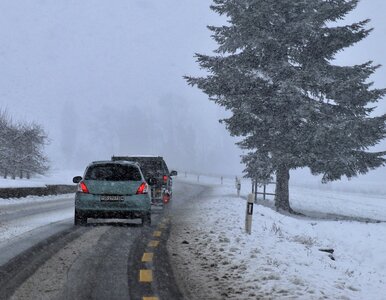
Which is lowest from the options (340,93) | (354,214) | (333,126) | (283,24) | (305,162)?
(354,214)

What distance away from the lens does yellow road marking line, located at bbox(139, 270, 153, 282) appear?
648 centimetres

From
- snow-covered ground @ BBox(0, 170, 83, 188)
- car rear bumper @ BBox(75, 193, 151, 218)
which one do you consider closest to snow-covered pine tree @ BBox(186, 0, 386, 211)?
car rear bumper @ BBox(75, 193, 151, 218)

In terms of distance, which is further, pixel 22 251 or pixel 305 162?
pixel 305 162

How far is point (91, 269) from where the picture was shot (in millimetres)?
7109

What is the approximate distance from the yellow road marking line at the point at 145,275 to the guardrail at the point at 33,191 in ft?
56.2

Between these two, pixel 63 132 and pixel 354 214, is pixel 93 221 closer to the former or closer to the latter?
pixel 354 214

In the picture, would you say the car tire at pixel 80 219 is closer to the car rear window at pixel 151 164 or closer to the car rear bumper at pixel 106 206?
the car rear bumper at pixel 106 206

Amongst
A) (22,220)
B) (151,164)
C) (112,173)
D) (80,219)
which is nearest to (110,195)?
(112,173)

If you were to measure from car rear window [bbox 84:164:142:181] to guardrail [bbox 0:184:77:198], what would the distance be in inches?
445

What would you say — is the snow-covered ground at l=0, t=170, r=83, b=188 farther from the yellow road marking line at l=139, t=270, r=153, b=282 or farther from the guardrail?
the yellow road marking line at l=139, t=270, r=153, b=282

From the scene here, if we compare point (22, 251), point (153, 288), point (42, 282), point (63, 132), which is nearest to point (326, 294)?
point (153, 288)

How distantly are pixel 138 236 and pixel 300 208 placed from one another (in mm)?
15322

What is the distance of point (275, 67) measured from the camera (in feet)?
67.4

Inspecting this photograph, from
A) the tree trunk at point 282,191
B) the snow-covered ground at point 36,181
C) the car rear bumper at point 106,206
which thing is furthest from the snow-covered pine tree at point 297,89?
the snow-covered ground at point 36,181
